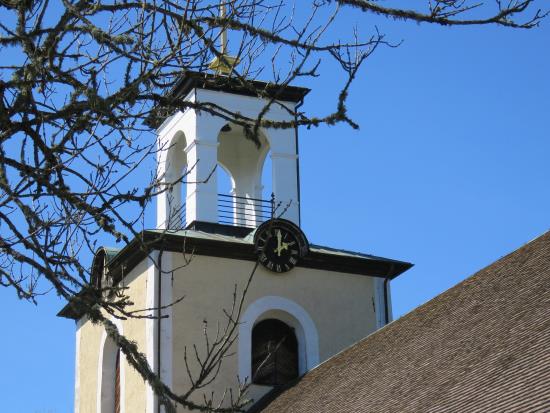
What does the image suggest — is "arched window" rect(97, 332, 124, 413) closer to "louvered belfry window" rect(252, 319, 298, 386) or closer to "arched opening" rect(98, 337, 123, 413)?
"arched opening" rect(98, 337, 123, 413)

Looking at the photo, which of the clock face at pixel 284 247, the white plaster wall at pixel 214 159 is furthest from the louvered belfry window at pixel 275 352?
the white plaster wall at pixel 214 159

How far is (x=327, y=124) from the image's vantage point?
7.42 metres

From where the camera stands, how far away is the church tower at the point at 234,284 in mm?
20688

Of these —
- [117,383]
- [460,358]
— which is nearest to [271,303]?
[117,383]

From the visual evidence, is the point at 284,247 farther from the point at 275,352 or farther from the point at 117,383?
the point at 117,383

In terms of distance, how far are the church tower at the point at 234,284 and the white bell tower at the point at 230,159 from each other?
0.9 inches

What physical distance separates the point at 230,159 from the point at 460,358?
9567 mm

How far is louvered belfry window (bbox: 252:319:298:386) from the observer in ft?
70.0

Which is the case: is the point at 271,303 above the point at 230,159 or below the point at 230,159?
below

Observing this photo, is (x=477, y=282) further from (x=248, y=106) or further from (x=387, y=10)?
(x=387, y=10)

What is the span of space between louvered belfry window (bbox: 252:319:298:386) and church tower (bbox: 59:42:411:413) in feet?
0.05

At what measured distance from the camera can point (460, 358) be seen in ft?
48.8

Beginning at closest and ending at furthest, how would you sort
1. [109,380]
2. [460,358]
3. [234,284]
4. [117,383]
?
[460,358]
[234,284]
[117,383]
[109,380]

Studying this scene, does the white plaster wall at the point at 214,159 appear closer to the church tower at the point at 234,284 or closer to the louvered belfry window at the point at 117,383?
the church tower at the point at 234,284
